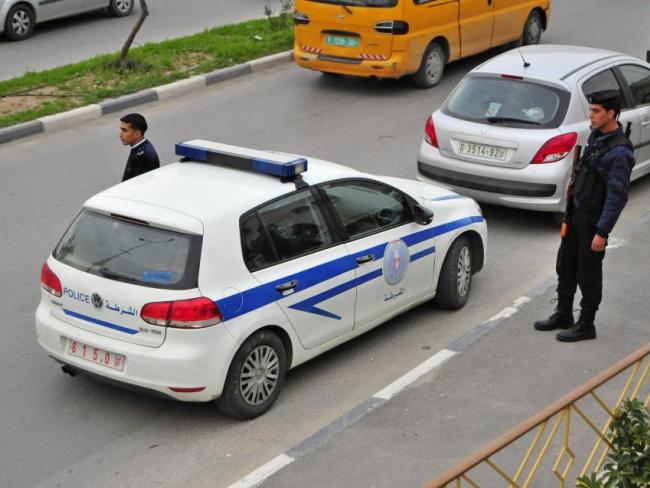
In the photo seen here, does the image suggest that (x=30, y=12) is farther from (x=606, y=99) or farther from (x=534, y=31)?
(x=606, y=99)

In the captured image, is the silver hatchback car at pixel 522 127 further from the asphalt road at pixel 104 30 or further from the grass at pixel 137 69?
the asphalt road at pixel 104 30

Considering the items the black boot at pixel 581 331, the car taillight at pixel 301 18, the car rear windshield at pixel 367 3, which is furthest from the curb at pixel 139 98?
the black boot at pixel 581 331

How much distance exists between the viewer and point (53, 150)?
1330cm

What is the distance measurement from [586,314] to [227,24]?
12068 millimetres

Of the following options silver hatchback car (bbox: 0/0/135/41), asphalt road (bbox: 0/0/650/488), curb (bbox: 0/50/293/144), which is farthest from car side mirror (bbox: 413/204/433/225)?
silver hatchback car (bbox: 0/0/135/41)

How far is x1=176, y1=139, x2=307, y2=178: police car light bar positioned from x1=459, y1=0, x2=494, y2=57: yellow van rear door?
348 inches

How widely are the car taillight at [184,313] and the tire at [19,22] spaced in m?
12.1

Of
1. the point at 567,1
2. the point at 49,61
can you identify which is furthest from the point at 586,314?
the point at 567,1

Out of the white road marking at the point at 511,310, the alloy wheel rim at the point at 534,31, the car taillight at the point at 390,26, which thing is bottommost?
the white road marking at the point at 511,310

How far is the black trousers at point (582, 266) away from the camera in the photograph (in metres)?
8.10

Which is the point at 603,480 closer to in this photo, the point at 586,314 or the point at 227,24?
the point at 586,314

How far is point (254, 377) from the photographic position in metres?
7.25

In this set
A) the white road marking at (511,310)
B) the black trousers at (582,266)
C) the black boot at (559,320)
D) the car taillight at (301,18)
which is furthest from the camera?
the car taillight at (301,18)

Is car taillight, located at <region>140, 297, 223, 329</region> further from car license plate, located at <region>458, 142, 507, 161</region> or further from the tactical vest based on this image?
car license plate, located at <region>458, 142, 507, 161</region>
